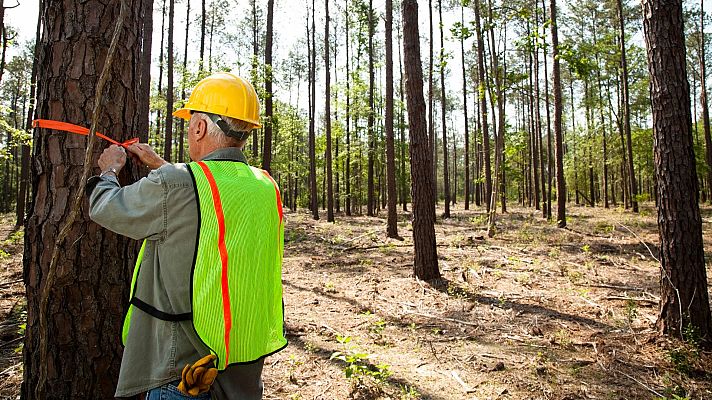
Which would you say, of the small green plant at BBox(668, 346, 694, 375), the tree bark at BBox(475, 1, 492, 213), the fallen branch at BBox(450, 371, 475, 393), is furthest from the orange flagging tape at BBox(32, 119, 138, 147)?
the tree bark at BBox(475, 1, 492, 213)

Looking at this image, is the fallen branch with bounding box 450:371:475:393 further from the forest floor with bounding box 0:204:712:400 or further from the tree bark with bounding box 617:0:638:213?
the tree bark with bounding box 617:0:638:213

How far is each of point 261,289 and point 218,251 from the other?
0.86 feet

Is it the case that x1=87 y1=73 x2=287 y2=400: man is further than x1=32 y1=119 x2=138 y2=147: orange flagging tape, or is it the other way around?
x1=32 y1=119 x2=138 y2=147: orange flagging tape

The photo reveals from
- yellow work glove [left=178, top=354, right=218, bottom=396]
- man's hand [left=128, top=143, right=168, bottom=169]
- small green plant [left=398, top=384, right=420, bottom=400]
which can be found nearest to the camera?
yellow work glove [left=178, top=354, right=218, bottom=396]

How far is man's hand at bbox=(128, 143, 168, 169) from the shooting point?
2092mm

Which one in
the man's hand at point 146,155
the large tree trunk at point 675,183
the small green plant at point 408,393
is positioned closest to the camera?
the man's hand at point 146,155

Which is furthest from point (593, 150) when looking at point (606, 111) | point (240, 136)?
point (240, 136)

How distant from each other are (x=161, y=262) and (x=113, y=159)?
2.39ft

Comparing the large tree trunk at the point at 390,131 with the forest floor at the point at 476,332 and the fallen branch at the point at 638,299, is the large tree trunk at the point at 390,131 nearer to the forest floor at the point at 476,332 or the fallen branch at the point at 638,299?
the forest floor at the point at 476,332

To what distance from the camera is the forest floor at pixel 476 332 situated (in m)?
3.79

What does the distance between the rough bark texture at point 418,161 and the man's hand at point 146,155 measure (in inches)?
231

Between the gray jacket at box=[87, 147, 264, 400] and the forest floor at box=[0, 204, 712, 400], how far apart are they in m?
2.38

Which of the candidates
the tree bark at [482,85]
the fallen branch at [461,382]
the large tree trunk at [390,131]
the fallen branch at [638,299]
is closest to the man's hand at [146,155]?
the fallen branch at [461,382]

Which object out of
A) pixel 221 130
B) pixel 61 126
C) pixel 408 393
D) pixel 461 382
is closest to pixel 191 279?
pixel 221 130
